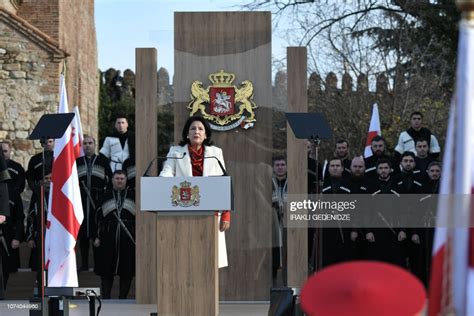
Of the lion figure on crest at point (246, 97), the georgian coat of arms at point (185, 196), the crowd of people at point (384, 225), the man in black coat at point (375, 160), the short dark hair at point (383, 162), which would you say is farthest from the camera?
the man in black coat at point (375, 160)

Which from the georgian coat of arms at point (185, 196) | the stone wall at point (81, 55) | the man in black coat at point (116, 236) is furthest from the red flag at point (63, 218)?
the stone wall at point (81, 55)

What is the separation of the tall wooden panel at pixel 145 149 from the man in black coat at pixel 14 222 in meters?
2.12

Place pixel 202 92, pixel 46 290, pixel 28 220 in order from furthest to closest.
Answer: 1. pixel 28 220
2. pixel 202 92
3. pixel 46 290

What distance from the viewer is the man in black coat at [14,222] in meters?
13.0

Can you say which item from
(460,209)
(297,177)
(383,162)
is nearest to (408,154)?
(383,162)

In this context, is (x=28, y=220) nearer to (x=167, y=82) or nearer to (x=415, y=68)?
(x=167, y=82)

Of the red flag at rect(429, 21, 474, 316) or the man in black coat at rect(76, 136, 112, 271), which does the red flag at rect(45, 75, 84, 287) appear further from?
the red flag at rect(429, 21, 474, 316)

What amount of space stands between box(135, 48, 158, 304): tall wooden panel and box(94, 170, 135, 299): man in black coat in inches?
34.6

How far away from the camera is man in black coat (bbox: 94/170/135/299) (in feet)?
40.4

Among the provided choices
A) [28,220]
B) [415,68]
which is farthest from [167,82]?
[415,68]

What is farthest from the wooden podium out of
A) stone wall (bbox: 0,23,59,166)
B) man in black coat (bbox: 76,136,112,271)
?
stone wall (bbox: 0,23,59,166)

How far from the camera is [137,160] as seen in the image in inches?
447

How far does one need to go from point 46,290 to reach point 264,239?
2600mm

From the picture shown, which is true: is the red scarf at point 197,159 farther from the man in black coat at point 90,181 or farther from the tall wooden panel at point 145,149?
the man in black coat at point 90,181
